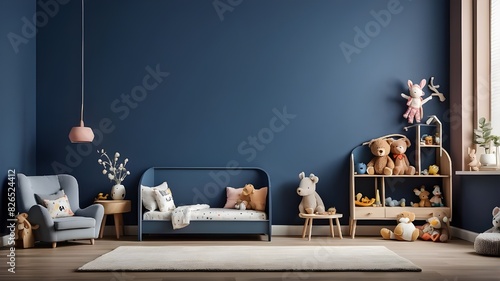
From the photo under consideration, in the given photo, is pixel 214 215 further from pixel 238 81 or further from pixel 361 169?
pixel 361 169

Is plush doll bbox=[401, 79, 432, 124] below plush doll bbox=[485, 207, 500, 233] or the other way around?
the other way around

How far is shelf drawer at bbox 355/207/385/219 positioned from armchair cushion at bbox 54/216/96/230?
9.58ft

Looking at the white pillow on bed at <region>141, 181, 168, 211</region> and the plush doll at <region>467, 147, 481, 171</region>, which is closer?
the plush doll at <region>467, 147, 481, 171</region>

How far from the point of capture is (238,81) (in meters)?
7.17

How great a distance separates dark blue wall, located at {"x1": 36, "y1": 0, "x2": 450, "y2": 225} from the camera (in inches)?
280

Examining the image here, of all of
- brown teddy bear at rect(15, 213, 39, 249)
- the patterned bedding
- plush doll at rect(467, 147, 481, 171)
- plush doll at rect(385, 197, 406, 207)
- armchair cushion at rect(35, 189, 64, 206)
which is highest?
plush doll at rect(467, 147, 481, 171)

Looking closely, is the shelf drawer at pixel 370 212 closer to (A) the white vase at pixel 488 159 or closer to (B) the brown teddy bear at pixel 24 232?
(A) the white vase at pixel 488 159

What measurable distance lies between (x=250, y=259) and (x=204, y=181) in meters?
2.11

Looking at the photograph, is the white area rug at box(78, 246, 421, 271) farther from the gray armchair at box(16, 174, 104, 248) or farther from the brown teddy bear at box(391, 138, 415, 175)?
the brown teddy bear at box(391, 138, 415, 175)

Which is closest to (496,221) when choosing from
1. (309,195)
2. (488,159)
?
(488,159)

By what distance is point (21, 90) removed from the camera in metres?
6.70

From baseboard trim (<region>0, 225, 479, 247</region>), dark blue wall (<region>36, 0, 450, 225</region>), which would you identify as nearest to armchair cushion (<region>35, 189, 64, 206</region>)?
dark blue wall (<region>36, 0, 450, 225</region>)

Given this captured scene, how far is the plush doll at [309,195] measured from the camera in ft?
22.4

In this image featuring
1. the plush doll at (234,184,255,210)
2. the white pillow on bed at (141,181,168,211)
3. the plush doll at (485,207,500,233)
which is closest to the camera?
the plush doll at (485,207,500,233)
